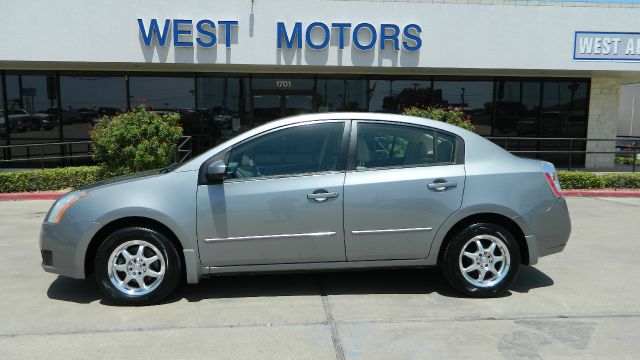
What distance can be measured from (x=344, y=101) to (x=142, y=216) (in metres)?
10.5

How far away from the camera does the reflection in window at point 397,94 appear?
14.2 metres

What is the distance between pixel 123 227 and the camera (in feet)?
14.3

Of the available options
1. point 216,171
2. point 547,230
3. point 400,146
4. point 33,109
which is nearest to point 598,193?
point 547,230

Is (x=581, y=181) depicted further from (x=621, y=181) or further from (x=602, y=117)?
(x=602, y=117)

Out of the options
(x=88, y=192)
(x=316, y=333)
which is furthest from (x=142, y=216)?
(x=316, y=333)

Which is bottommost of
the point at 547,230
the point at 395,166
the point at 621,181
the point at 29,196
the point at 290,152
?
the point at 29,196

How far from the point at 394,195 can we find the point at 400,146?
0.51 metres

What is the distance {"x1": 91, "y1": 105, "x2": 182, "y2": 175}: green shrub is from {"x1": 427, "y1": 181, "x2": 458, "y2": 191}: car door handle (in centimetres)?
710

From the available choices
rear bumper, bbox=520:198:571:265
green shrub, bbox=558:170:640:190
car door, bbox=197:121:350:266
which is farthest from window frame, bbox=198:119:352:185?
green shrub, bbox=558:170:640:190

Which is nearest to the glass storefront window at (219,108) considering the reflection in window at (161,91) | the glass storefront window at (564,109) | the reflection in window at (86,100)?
the reflection in window at (161,91)

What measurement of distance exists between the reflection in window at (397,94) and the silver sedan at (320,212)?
970 cm

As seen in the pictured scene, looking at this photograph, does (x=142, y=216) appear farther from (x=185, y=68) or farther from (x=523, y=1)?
(x=523, y=1)

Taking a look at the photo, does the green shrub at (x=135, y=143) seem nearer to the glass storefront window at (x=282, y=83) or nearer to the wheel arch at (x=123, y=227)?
the glass storefront window at (x=282, y=83)

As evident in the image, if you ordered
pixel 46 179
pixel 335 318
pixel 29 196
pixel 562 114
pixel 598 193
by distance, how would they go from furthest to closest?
pixel 562 114, pixel 598 193, pixel 46 179, pixel 29 196, pixel 335 318
